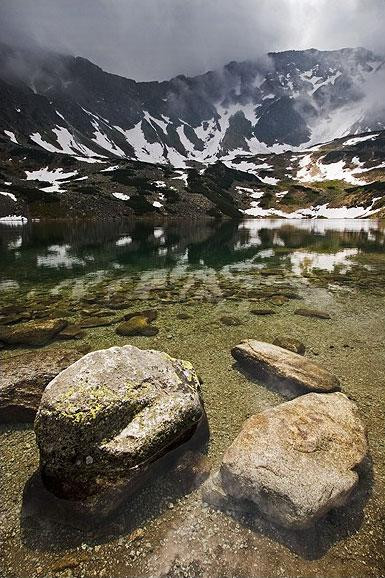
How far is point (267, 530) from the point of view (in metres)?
→ 5.96

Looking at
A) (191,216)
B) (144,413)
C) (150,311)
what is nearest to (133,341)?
(150,311)

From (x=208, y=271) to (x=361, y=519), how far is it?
26.2 m

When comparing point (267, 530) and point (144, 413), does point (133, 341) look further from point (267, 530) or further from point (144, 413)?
point (267, 530)

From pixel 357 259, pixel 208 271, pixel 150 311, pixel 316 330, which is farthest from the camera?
pixel 357 259

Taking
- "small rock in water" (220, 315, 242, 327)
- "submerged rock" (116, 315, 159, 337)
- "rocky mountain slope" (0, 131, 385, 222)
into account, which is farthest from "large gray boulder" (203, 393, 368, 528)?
"rocky mountain slope" (0, 131, 385, 222)

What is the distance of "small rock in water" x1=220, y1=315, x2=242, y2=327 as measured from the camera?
1686 cm

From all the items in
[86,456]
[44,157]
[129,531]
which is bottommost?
[129,531]

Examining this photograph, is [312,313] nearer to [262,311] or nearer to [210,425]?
[262,311]

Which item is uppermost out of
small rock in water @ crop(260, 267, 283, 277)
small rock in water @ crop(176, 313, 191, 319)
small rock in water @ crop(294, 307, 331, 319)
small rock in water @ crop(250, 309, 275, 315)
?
small rock in water @ crop(260, 267, 283, 277)

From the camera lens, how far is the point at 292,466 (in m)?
6.48

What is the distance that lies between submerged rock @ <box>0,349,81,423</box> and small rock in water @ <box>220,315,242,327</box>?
8257mm

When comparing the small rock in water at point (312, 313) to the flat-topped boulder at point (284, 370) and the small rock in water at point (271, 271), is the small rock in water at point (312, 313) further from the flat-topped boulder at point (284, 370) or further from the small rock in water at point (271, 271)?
the small rock in water at point (271, 271)

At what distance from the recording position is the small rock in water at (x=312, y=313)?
17.7 metres

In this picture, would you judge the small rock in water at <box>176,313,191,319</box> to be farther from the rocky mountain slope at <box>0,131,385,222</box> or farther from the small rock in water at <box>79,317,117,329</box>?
the rocky mountain slope at <box>0,131,385,222</box>
